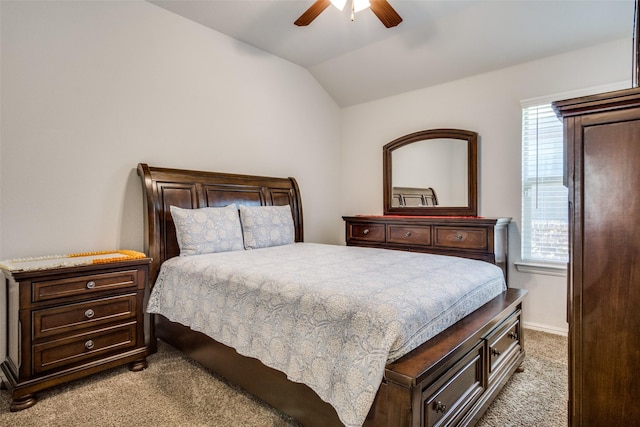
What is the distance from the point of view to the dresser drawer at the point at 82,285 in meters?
2.03

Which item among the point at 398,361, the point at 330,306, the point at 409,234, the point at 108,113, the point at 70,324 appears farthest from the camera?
the point at 409,234

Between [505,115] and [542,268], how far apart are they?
1.51 m

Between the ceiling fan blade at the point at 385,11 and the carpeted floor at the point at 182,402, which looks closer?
the carpeted floor at the point at 182,402

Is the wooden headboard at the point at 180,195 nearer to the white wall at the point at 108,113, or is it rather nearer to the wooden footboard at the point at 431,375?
the white wall at the point at 108,113

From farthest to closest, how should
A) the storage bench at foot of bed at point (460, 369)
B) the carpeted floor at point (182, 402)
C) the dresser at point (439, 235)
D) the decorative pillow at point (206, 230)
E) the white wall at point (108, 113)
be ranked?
the dresser at point (439, 235) → the decorative pillow at point (206, 230) → the white wall at point (108, 113) → the carpeted floor at point (182, 402) → the storage bench at foot of bed at point (460, 369)

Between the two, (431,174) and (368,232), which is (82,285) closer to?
(368,232)

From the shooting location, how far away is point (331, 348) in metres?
1.44

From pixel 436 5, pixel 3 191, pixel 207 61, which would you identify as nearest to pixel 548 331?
pixel 436 5

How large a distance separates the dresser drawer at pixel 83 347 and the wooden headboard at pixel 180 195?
0.44 metres

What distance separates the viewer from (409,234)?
3.62m

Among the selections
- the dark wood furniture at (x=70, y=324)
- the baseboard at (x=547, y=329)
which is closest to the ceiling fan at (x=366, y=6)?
the dark wood furniture at (x=70, y=324)

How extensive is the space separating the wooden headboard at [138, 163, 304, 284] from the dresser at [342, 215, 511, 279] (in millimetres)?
1051

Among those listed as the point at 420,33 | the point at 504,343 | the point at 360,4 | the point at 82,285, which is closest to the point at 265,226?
the point at 82,285

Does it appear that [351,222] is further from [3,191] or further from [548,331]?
[3,191]
